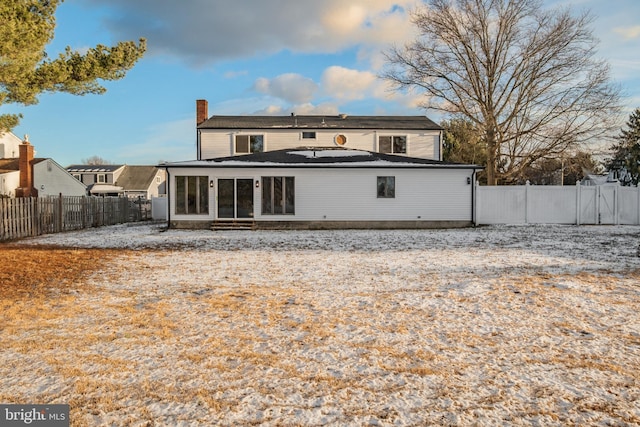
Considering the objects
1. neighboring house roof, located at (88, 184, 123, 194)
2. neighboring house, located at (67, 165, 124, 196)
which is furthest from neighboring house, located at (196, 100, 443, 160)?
neighboring house, located at (67, 165, 124, 196)

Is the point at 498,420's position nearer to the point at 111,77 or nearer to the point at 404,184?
the point at 111,77

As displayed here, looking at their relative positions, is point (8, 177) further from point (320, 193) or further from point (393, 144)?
point (393, 144)

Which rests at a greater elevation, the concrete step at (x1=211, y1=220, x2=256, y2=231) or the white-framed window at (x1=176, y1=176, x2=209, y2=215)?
the white-framed window at (x1=176, y1=176, x2=209, y2=215)

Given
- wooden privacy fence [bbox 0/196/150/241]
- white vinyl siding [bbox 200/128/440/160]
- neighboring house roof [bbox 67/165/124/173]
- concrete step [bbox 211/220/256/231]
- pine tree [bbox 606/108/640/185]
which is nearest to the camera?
wooden privacy fence [bbox 0/196/150/241]

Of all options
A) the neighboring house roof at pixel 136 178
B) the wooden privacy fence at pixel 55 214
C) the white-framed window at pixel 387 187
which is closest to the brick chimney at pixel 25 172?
the wooden privacy fence at pixel 55 214

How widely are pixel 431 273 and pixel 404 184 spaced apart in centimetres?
1144

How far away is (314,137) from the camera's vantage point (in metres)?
25.1

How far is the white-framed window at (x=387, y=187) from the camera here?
19.0 m

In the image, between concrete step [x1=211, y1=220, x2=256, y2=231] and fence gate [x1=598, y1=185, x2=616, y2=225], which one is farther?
fence gate [x1=598, y1=185, x2=616, y2=225]

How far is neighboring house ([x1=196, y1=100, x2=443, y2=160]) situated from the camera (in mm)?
24734

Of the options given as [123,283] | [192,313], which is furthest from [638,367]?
[123,283]

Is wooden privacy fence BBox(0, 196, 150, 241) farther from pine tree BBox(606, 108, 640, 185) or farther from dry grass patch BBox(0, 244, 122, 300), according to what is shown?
pine tree BBox(606, 108, 640, 185)

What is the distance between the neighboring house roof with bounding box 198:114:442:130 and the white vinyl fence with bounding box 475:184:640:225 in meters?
7.01

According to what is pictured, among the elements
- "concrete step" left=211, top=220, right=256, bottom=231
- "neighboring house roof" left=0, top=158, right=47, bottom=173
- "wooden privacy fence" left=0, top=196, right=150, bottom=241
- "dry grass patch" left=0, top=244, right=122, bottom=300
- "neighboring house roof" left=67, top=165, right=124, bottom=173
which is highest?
"neighboring house roof" left=67, top=165, right=124, bottom=173
